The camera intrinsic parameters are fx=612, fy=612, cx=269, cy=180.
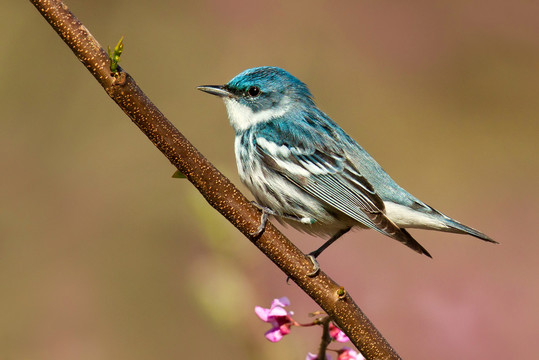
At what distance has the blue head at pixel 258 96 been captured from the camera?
115 inches

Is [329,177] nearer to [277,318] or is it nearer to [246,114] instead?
[246,114]

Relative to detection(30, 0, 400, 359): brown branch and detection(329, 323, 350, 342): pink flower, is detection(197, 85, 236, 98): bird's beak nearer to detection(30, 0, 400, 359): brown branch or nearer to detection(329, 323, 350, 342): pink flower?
detection(30, 0, 400, 359): brown branch

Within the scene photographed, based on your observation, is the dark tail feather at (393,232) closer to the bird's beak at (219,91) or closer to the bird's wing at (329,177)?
the bird's wing at (329,177)

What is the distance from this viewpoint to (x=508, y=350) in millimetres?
3037

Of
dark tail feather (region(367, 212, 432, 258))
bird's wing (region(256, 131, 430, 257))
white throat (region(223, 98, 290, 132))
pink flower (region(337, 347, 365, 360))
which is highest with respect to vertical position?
white throat (region(223, 98, 290, 132))

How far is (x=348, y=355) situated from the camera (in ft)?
5.06

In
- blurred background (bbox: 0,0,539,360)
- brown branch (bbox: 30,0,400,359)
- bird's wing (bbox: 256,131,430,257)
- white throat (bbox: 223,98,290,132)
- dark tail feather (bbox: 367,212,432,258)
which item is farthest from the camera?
blurred background (bbox: 0,0,539,360)

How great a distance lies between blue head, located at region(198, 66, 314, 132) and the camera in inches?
115

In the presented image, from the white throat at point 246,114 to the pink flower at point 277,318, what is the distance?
143 centimetres

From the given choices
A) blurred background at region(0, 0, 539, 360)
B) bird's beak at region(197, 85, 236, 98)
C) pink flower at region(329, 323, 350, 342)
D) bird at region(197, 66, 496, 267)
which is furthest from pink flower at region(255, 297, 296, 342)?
bird's beak at region(197, 85, 236, 98)

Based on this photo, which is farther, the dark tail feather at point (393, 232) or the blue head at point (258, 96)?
the blue head at point (258, 96)

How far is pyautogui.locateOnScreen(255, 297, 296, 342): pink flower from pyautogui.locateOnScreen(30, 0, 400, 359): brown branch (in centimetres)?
13

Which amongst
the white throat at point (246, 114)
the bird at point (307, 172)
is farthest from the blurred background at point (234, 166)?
the white throat at point (246, 114)

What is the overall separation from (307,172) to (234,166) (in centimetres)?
247
